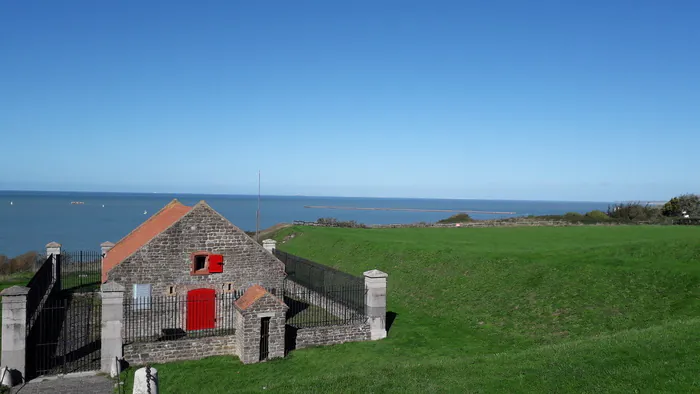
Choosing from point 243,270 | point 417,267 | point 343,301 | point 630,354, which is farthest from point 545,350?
point 417,267

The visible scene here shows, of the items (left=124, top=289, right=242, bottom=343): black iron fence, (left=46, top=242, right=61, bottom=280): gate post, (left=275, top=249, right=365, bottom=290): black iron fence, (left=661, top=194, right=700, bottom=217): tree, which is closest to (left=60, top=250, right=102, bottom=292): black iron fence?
(left=46, top=242, right=61, bottom=280): gate post

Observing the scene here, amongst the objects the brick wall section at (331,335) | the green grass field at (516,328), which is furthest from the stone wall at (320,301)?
the green grass field at (516,328)

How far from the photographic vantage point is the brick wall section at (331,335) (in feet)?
65.7

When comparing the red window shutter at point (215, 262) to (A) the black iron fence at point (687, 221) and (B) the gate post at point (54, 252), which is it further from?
(A) the black iron fence at point (687, 221)

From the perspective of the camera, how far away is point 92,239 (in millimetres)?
89812

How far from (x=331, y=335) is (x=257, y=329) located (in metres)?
3.40

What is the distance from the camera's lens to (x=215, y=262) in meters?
23.0

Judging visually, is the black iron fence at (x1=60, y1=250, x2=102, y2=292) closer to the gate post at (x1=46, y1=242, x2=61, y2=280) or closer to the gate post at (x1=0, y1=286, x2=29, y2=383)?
the gate post at (x1=46, y1=242, x2=61, y2=280)

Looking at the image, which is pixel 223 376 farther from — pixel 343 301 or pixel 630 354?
pixel 630 354

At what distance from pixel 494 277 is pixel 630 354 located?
14365 millimetres

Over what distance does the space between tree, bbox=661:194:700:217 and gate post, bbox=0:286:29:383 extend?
232 ft

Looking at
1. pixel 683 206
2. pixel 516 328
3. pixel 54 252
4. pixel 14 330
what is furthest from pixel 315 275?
pixel 683 206

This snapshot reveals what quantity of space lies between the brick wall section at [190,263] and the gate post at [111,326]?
436 centimetres

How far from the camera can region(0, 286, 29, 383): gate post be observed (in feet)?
51.7
